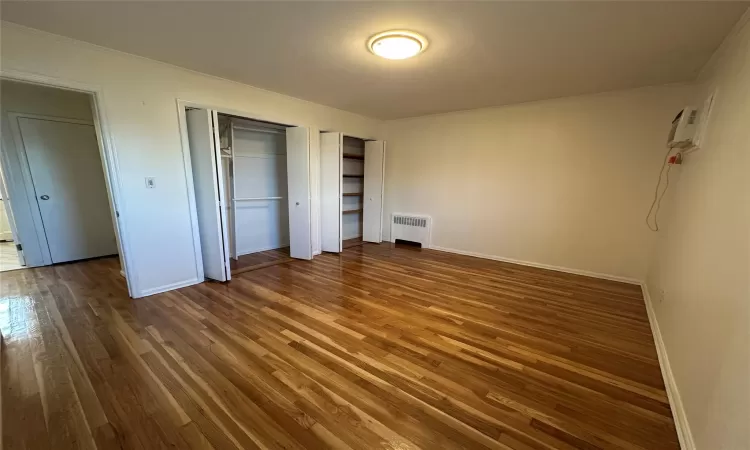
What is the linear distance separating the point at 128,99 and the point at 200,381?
9.04 feet

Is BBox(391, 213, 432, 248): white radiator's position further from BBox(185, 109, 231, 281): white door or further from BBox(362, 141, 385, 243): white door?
BBox(185, 109, 231, 281): white door

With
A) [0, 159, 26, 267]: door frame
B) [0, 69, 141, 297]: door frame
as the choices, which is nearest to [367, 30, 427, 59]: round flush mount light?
[0, 69, 141, 297]: door frame

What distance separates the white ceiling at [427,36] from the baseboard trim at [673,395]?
2.37 metres

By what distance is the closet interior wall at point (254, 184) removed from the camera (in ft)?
14.1

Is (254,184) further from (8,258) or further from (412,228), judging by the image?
(8,258)

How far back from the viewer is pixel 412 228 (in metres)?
5.57

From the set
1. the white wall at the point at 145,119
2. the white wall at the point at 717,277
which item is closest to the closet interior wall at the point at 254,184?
the white wall at the point at 145,119

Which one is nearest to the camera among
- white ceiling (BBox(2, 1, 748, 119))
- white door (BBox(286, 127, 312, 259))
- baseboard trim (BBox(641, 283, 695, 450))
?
baseboard trim (BBox(641, 283, 695, 450))

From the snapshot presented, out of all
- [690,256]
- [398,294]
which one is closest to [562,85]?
[690,256]

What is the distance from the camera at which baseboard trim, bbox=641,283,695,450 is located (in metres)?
1.44

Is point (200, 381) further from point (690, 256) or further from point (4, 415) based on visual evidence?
point (690, 256)

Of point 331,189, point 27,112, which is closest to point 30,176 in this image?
point 27,112

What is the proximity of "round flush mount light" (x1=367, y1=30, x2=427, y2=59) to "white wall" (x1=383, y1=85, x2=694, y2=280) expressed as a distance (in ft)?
8.59

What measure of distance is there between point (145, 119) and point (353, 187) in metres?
3.59
